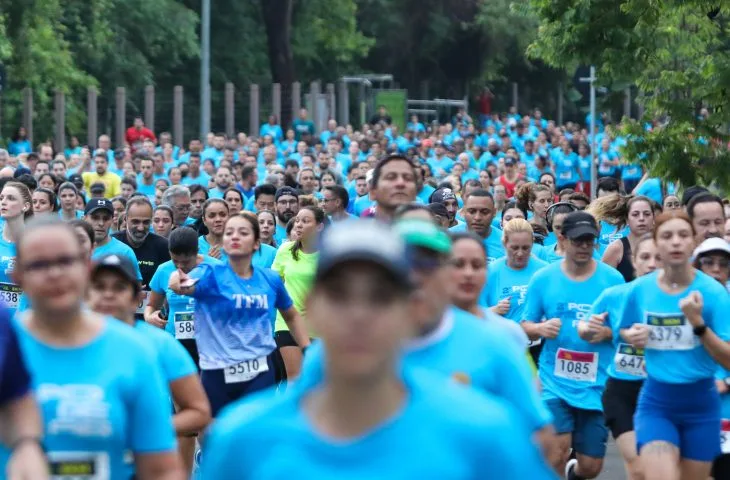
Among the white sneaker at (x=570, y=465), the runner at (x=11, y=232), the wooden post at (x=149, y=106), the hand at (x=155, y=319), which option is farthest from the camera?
the wooden post at (x=149, y=106)

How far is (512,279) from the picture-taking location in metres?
11.3

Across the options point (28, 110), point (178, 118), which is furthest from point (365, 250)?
point (178, 118)

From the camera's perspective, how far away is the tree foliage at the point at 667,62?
17.5 metres

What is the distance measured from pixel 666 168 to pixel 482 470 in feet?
47.7

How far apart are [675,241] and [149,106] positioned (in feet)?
112

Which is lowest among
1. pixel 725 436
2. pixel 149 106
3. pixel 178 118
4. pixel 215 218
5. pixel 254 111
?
pixel 725 436

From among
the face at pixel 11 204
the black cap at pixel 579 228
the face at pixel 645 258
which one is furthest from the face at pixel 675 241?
the face at pixel 11 204

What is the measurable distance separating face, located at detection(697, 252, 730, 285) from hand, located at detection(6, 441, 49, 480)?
208 inches

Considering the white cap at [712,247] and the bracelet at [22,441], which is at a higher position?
the white cap at [712,247]

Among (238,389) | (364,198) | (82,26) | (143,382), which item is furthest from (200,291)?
(82,26)

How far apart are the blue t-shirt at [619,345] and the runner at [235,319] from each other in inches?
70.6

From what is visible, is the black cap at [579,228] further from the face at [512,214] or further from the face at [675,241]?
the face at [512,214]

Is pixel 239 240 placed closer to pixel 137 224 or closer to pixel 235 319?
pixel 235 319

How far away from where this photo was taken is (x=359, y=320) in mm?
3287
